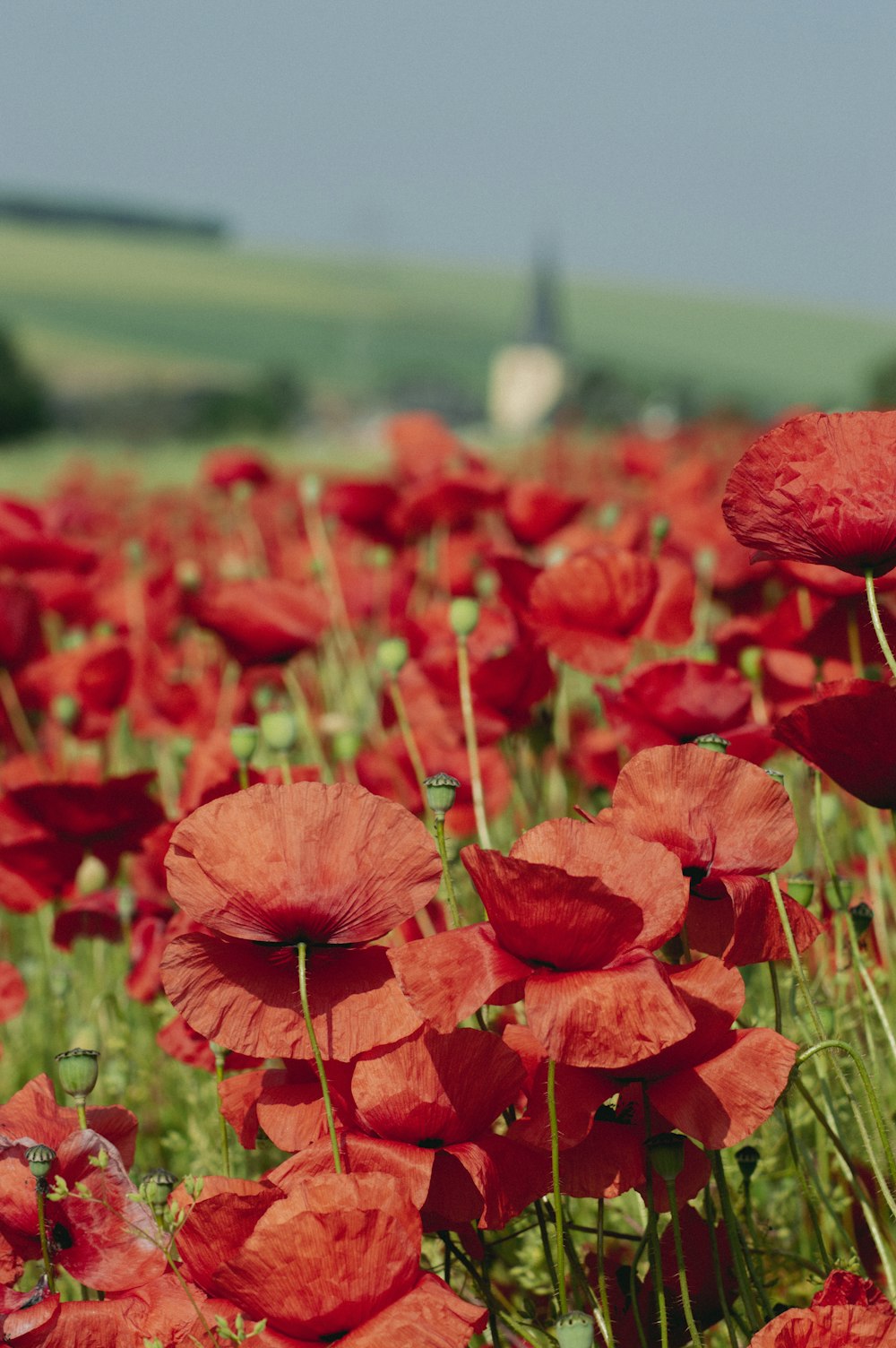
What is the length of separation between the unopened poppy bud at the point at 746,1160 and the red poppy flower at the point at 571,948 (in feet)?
0.88

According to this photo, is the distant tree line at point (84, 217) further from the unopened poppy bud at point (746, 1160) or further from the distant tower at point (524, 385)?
the unopened poppy bud at point (746, 1160)

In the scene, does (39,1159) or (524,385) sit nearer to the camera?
(39,1159)

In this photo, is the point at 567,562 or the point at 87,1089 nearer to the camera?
the point at 87,1089

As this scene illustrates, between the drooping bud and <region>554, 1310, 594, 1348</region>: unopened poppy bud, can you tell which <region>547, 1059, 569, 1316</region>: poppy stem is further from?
the drooping bud

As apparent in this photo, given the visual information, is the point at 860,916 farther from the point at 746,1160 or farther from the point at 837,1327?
the point at 837,1327

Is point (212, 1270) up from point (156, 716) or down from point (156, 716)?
up

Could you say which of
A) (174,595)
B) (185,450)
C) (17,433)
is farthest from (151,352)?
(174,595)

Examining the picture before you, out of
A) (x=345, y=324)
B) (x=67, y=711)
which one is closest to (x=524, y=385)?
(x=345, y=324)

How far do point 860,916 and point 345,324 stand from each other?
38.5m

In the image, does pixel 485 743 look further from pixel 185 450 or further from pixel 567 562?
pixel 185 450

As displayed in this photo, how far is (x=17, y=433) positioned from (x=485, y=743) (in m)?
19.6

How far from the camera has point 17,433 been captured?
19.9 meters

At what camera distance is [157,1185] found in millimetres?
864

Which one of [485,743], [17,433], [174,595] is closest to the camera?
[485,743]
